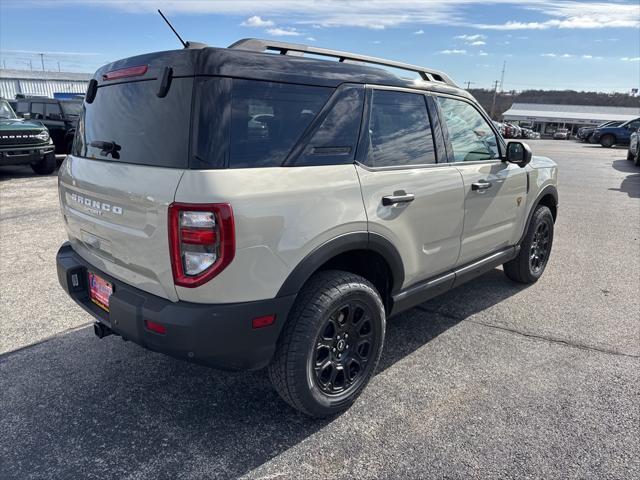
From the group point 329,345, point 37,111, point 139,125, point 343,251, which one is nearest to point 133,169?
point 139,125

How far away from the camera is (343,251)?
2.54m

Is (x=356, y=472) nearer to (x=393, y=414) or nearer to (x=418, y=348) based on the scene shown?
(x=393, y=414)

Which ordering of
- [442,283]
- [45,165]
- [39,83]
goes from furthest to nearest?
[39,83] < [45,165] < [442,283]

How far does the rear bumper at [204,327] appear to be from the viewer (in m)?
2.13

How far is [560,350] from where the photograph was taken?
11.4 feet

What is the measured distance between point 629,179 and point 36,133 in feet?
49.4

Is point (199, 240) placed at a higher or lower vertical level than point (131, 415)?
higher

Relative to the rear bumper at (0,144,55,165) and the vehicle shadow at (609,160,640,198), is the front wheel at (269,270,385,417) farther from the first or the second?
the rear bumper at (0,144,55,165)

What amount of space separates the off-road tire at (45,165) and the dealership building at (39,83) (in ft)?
116

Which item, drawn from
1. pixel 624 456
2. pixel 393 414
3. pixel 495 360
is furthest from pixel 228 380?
pixel 624 456

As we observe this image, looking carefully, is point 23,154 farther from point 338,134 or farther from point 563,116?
point 563,116

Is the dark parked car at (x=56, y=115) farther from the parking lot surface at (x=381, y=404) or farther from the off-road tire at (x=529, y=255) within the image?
the off-road tire at (x=529, y=255)

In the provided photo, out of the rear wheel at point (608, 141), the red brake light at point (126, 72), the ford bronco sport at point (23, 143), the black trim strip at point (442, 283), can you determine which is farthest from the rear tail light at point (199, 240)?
the rear wheel at point (608, 141)

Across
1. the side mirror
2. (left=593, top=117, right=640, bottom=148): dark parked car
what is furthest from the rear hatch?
(left=593, top=117, right=640, bottom=148): dark parked car
